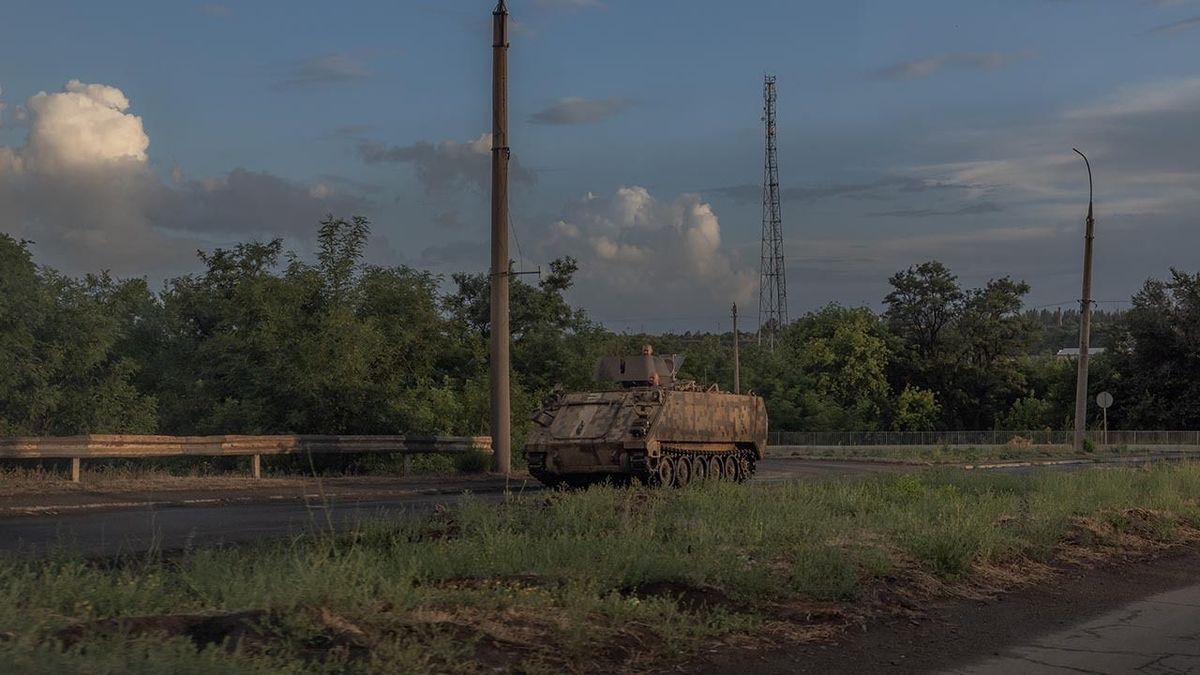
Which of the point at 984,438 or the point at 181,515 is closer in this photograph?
the point at 181,515

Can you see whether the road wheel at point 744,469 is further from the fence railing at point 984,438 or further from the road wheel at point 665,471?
the fence railing at point 984,438

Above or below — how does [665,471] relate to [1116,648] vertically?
above

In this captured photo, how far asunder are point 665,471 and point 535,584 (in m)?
14.6

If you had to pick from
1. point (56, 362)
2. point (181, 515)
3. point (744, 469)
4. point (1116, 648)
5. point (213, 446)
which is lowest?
point (1116, 648)

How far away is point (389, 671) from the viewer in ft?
21.7

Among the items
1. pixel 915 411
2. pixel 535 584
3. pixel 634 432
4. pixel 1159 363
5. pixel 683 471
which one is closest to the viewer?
pixel 535 584

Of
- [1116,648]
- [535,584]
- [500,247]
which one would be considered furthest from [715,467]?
[535,584]

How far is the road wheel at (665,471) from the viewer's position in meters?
23.3

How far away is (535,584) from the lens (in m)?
9.17

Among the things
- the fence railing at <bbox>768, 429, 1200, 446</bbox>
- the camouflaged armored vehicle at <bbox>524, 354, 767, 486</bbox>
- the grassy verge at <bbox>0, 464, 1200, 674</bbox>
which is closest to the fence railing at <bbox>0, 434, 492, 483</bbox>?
the camouflaged armored vehicle at <bbox>524, 354, 767, 486</bbox>

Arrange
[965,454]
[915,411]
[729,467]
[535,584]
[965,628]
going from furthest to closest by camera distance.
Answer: [915,411], [965,454], [729,467], [965,628], [535,584]

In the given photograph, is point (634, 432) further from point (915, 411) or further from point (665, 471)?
point (915, 411)

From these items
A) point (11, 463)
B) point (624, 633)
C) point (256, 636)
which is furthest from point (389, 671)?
point (11, 463)

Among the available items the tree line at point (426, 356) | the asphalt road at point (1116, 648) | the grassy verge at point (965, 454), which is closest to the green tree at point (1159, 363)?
the tree line at point (426, 356)
